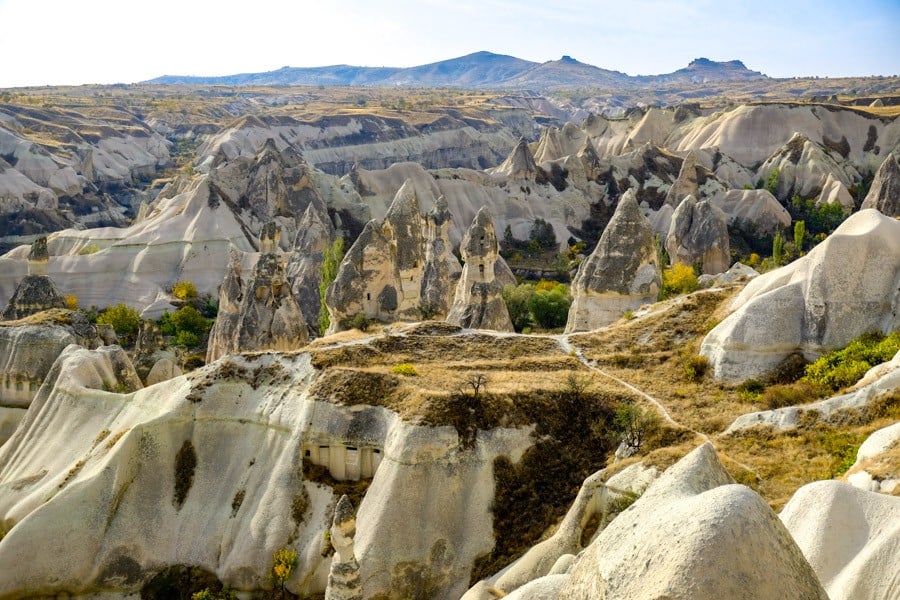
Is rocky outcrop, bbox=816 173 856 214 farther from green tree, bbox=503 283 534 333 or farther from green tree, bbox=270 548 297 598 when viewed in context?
green tree, bbox=270 548 297 598

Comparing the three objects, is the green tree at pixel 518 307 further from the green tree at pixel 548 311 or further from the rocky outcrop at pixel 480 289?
the rocky outcrop at pixel 480 289

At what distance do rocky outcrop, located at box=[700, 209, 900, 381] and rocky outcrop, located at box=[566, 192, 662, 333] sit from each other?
8.53 metres

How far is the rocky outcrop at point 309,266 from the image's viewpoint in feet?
160

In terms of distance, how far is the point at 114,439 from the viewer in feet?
81.6

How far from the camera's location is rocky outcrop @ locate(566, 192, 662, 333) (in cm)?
3288

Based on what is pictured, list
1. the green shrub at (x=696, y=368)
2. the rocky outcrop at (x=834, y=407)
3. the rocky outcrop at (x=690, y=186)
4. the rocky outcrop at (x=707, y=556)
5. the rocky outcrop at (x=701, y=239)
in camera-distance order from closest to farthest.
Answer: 1. the rocky outcrop at (x=707, y=556)
2. the rocky outcrop at (x=834, y=407)
3. the green shrub at (x=696, y=368)
4. the rocky outcrop at (x=701, y=239)
5. the rocky outcrop at (x=690, y=186)

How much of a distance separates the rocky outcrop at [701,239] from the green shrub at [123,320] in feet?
109

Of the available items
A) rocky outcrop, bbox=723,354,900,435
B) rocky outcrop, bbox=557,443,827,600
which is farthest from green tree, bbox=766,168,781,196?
rocky outcrop, bbox=557,443,827,600

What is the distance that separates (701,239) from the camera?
5944cm

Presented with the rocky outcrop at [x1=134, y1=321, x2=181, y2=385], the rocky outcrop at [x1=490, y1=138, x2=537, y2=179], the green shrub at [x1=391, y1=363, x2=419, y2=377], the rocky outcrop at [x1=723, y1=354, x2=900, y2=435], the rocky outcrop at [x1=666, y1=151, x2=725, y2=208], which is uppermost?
the rocky outcrop at [x1=490, y1=138, x2=537, y2=179]

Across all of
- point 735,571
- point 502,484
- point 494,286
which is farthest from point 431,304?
point 735,571

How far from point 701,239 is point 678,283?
1871 cm

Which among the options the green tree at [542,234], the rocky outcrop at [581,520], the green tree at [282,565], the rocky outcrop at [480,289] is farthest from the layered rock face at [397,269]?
the green tree at [542,234]

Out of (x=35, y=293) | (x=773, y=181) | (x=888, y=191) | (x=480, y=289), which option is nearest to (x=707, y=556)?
(x=480, y=289)
